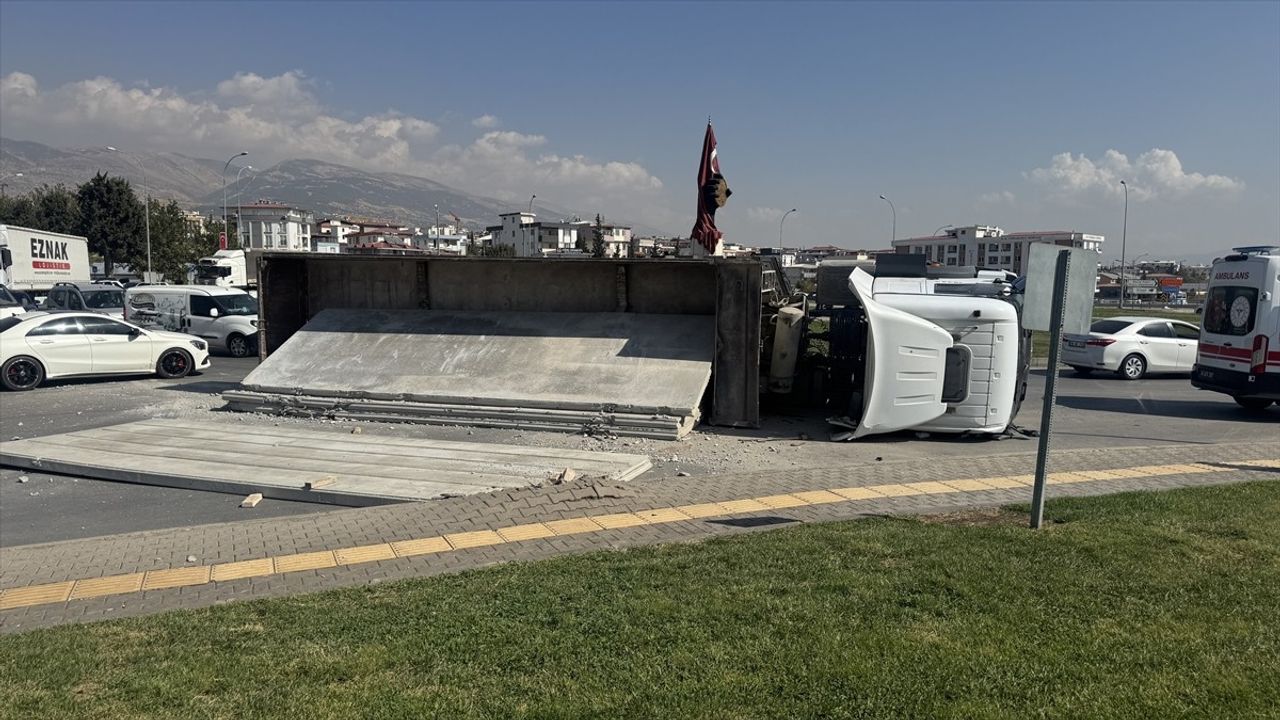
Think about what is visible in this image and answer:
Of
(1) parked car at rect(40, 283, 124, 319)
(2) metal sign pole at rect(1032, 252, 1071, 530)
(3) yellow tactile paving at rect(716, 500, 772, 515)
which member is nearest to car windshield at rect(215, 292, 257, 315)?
(1) parked car at rect(40, 283, 124, 319)

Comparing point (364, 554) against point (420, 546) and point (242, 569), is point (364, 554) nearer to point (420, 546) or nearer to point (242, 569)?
point (420, 546)

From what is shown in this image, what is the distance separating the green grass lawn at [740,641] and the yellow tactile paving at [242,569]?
981 mm

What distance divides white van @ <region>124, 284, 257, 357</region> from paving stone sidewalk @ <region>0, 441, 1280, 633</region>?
1603 cm

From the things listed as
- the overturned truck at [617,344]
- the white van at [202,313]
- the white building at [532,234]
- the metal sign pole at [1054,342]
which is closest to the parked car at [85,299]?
the white van at [202,313]

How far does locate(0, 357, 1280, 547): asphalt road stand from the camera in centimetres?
833

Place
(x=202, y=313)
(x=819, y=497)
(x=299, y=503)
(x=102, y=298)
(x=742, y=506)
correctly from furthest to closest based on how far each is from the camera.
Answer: (x=102, y=298)
(x=202, y=313)
(x=299, y=503)
(x=819, y=497)
(x=742, y=506)

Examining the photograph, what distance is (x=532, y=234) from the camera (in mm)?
131125

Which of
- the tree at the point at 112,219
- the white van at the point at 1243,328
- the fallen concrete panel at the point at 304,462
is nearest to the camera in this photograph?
the fallen concrete panel at the point at 304,462

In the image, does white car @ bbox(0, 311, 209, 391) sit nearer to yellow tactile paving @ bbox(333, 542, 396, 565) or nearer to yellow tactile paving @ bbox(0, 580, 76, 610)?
yellow tactile paving @ bbox(0, 580, 76, 610)

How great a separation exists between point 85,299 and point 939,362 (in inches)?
1012

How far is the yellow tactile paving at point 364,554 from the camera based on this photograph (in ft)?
21.3

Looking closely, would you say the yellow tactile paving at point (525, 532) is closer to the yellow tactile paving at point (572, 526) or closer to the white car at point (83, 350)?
the yellow tactile paving at point (572, 526)

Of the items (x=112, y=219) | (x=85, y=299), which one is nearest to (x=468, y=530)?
(x=85, y=299)

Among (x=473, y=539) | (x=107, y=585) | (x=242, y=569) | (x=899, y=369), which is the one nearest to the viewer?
(x=107, y=585)
